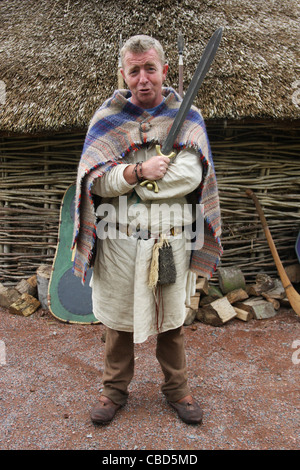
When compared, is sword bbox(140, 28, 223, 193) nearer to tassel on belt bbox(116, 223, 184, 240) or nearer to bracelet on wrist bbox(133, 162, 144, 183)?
bracelet on wrist bbox(133, 162, 144, 183)

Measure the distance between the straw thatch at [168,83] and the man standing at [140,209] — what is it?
169 cm

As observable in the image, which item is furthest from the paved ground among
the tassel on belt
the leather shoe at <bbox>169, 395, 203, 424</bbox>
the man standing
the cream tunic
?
the tassel on belt

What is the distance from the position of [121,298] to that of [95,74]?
2.49 metres

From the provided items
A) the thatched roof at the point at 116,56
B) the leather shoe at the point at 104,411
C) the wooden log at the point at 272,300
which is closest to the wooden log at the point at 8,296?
the thatched roof at the point at 116,56

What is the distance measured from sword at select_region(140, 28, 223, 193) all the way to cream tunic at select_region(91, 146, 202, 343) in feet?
0.20

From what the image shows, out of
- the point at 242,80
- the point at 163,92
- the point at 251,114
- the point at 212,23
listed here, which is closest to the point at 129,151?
the point at 163,92

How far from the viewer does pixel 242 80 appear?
3.66 m

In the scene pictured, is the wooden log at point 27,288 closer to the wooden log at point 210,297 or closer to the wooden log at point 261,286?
the wooden log at point 210,297

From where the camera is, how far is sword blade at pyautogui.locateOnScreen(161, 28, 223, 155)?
5.81ft

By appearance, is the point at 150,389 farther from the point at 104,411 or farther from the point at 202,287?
the point at 202,287

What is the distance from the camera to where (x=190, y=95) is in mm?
1790

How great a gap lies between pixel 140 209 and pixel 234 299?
217cm

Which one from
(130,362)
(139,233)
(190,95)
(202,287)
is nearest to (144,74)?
(190,95)

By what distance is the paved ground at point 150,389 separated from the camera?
7.06 ft
